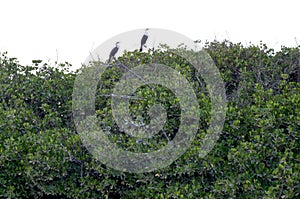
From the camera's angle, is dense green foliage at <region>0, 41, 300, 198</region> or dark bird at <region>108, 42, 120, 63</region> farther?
dark bird at <region>108, 42, 120, 63</region>

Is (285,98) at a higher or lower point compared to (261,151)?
higher

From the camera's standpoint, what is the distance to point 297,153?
17.1ft

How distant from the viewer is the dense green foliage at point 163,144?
16.7ft

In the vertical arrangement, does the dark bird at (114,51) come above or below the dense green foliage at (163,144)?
above

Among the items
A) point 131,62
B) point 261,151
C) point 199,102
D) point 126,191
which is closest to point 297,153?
point 261,151

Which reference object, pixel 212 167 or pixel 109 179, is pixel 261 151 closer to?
pixel 212 167

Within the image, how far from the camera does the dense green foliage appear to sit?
509 cm

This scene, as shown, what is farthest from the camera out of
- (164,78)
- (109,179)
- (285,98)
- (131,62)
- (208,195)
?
(131,62)

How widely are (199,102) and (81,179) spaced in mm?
1588

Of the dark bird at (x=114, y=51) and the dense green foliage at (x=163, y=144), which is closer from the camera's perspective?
the dense green foliage at (x=163, y=144)

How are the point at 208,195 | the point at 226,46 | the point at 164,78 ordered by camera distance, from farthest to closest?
the point at 226,46 → the point at 164,78 → the point at 208,195

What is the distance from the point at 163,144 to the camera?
214 inches

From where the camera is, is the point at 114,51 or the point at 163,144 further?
the point at 114,51

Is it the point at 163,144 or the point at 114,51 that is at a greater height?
the point at 114,51
